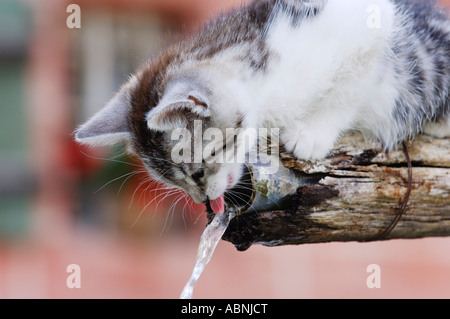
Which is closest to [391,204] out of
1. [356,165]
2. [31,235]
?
[356,165]

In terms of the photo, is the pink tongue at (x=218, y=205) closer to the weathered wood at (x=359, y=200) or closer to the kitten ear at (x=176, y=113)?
the weathered wood at (x=359, y=200)

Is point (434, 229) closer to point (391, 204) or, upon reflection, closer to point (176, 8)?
point (391, 204)

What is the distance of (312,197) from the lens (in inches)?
53.4

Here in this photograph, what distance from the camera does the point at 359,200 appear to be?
4.64 ft

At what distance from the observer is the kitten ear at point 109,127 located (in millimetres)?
1506

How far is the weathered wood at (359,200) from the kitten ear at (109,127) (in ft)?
1.30

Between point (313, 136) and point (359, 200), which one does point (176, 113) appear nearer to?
point (313, 136)

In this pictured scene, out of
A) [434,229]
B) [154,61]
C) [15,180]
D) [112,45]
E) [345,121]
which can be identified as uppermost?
[112,45]

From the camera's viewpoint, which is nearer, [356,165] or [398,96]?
[356,165]

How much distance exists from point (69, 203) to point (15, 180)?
500 mm

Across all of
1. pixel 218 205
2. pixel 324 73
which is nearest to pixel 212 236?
pixel 218 205

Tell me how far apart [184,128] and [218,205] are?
205 millimetres

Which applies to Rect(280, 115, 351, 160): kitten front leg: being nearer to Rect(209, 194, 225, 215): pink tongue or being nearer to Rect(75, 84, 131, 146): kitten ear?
Rect(209, 194, 225, 215): pink tongue

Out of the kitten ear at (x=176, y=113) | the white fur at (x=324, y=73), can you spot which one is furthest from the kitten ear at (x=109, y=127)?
the white fur at (x=324, y=73)
